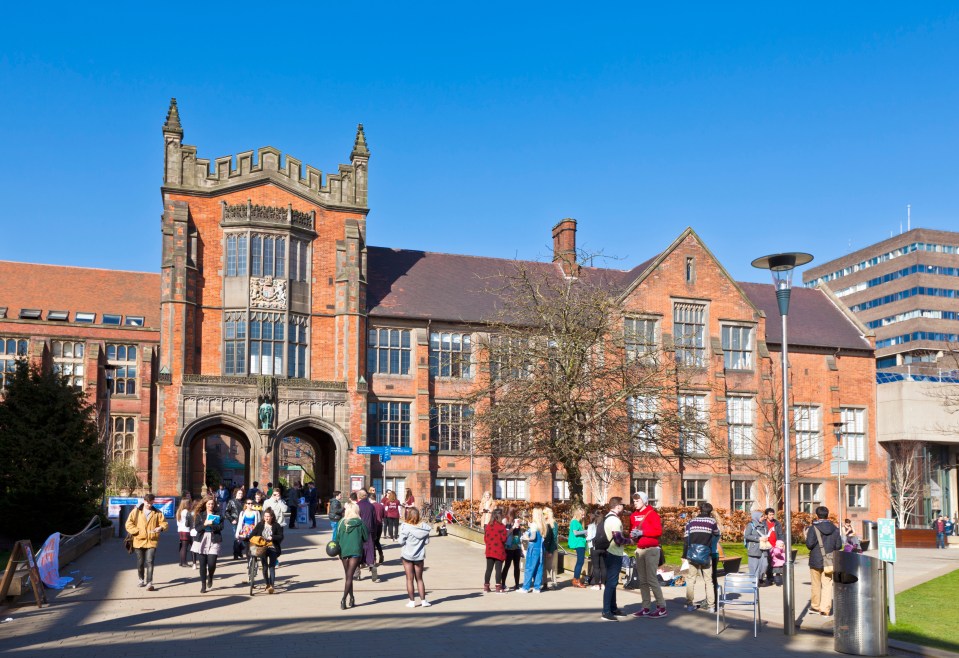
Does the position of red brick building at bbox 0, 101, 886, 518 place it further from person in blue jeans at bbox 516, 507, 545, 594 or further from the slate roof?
person in blue jeans at bbox 516, 507, 545, 594

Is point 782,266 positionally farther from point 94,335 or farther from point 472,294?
point 94,335

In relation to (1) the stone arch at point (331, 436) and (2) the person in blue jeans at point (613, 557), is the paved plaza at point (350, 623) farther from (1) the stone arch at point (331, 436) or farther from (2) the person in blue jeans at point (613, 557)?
(1) the stone arch at point (331, 436)

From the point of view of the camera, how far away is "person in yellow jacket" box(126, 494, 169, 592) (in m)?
19.8

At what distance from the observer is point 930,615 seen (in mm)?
17641

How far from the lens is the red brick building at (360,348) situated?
42.2 m

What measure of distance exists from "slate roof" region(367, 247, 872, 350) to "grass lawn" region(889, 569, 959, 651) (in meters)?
25.5

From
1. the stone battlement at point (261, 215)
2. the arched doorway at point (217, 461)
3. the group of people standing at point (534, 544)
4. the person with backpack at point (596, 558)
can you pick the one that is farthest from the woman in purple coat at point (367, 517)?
the stone battlement at point (261, 215)

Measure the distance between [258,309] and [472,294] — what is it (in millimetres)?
11235

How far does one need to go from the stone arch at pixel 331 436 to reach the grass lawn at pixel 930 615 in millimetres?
25482

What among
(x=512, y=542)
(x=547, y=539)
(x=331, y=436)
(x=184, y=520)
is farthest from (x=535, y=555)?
(x=331, y=436)

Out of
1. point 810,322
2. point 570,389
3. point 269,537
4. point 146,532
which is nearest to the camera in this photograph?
point 269,537

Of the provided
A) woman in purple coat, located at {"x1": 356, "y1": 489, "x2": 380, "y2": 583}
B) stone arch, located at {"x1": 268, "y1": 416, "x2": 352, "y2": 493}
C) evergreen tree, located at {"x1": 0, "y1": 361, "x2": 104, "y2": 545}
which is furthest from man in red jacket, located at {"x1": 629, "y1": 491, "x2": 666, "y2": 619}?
stone arch, located at {"x1": 268, "y1": 416, "x2": 352, "y2": 493}

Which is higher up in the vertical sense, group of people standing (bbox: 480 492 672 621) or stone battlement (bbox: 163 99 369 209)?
stone battlement (bbox: 163 99 369 209)

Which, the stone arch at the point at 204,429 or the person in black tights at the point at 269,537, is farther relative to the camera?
the stone arch at the point at 204,429
